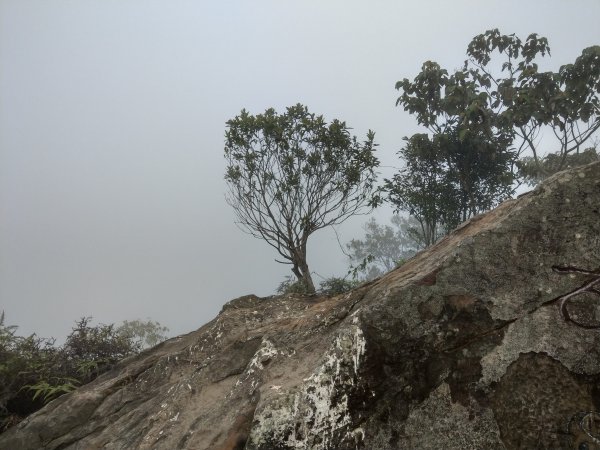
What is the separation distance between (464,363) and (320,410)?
1.26 m

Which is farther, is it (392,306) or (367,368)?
(392,306)

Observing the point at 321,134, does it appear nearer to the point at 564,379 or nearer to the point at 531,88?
the point at 531,88

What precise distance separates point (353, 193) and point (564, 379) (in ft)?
34.6

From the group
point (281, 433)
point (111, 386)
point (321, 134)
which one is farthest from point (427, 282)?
point (321, 134)

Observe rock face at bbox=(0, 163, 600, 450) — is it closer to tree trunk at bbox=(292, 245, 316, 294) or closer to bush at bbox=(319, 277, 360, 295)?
bush at bbox=(319, 277, 360, 295)

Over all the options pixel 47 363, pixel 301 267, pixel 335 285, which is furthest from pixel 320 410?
pixel 301 267

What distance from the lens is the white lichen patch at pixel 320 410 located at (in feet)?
10.00

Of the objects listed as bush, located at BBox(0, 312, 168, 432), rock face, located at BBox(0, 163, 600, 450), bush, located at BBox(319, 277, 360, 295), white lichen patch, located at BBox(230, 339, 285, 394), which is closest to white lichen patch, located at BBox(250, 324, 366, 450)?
rock face, located at BBox(0, 163, 600, 450)

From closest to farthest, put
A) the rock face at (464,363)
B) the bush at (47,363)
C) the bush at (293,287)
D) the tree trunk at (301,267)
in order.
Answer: the rock face at (464,363), the bush at (47,363), the bush at (293,287), the tree trunk at (301,267)

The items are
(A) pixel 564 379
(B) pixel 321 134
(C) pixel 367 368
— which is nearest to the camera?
(A) pixel 564 379

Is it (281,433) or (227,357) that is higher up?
(227,357)

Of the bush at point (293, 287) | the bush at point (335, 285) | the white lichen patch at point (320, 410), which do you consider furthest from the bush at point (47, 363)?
the white lichen patch at point (320, 410)

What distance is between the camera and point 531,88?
1287 cm

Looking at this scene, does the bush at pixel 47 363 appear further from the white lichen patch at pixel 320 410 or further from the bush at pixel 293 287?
the white lichen patch at pixel 320 410
